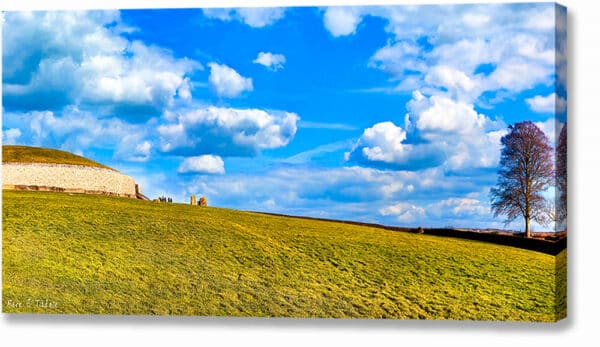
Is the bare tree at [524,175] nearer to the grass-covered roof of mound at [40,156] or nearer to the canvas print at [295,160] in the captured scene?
the canvas print at [295,160]

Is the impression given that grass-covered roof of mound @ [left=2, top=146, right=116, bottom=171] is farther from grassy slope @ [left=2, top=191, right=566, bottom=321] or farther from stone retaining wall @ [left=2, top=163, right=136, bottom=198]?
grassy slope @ [left=2, top=191, right=566, bottom=321]

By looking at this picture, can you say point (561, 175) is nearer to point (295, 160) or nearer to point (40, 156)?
point (295, 160)

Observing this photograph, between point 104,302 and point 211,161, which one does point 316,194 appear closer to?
point 211,161

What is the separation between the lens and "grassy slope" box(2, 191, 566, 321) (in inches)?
499

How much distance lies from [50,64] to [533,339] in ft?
34.2

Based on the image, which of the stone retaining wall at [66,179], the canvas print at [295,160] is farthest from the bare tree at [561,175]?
the stone retaining wall at [66,179]

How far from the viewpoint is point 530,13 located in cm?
1230

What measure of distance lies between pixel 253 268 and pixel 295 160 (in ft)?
7.20

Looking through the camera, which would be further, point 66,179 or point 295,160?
point 66,179

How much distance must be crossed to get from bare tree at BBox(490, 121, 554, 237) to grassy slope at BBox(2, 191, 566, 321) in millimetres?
814

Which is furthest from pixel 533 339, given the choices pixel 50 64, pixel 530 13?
pixel 50 64

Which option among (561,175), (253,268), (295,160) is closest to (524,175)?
(561,175)

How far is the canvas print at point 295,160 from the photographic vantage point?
12555 millimetres

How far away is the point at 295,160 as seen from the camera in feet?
44.2
